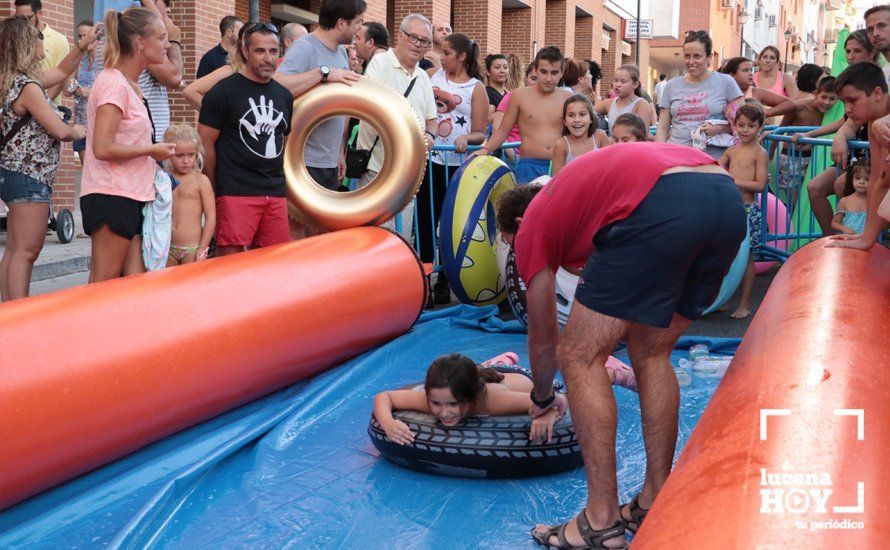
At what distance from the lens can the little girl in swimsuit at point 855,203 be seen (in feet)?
21.2

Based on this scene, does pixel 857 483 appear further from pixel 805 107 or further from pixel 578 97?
pixel 805 107

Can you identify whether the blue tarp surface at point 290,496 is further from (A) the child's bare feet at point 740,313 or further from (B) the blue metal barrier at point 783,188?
(B) the blue metal barrier at point 783,188

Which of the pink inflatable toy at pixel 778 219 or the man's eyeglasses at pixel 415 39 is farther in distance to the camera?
the pink inflatable toy at pixel 778 219

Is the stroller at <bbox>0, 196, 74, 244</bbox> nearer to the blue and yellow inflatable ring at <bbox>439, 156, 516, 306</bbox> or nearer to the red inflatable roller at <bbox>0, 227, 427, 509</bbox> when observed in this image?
the blue and yellow inflatable ring at <bbox>439, 156, 516, 306</bbox>

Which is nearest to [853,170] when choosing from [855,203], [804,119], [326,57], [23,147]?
[855,203]

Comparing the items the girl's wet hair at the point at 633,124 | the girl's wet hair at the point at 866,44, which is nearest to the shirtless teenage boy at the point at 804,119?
the girl's wet hair at the point at 866,44

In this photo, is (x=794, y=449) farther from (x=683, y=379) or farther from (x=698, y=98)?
(x=698, y=98)

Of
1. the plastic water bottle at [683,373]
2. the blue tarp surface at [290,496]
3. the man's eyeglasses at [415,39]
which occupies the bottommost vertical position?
Result: the blue tarp surface at [290,496]

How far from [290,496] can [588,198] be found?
1.53m

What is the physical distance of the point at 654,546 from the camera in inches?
72.7

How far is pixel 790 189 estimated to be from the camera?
8.80 m

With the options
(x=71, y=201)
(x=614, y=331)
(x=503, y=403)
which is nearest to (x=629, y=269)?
(x=614, y=331)

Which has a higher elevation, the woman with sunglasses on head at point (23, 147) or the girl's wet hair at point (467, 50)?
the girl's wet hair at point (467, 50)

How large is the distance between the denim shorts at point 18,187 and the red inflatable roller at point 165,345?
1163 millimetres
